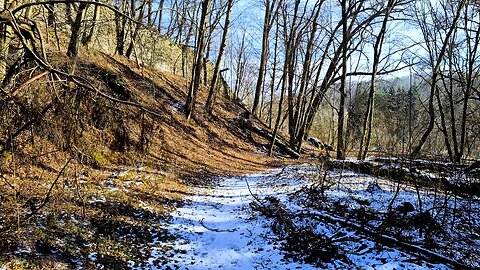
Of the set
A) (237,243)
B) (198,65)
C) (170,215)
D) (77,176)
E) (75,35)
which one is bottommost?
(237,243)

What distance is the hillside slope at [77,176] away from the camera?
4.25 meters

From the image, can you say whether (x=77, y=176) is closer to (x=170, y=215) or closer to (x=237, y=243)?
(x=170, y=215)

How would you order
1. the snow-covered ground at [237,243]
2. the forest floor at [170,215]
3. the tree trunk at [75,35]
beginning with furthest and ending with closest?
1. the snow-covered ground at [237,243]
2. the forest floor at [170,215]
3. the tree trunk at [75,35]

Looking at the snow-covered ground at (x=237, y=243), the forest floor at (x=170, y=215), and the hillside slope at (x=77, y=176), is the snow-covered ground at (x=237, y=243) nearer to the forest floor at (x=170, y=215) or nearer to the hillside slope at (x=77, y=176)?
the forest floor at (x=170, y=215)

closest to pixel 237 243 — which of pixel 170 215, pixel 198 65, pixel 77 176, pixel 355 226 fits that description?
pixel 170 215

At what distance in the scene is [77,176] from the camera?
5.99 m

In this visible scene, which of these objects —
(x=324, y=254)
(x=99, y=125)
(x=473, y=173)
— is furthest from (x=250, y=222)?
(x=473, y=173)

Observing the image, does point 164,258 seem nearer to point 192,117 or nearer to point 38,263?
point 38,263

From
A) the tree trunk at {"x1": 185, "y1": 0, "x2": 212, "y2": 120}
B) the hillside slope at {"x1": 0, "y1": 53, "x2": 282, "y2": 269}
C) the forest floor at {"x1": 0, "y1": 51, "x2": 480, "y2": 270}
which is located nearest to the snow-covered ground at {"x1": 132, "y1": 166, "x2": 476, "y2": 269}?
the forest floor at {"x1": 0, "y1": 51, "x2": 480, "y2": 270}

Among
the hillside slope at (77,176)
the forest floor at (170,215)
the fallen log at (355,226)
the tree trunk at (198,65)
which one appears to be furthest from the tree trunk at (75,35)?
the tree trunk at (198,65)

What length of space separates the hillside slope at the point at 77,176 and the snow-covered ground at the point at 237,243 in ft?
1.51

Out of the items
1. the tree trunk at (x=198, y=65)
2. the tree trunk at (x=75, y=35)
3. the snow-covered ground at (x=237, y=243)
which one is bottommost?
the snow-covered ground at (x=237, y=243)

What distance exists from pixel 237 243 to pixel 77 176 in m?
3.24

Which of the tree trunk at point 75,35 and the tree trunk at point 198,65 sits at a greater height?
the tree trunk at point 198,65
